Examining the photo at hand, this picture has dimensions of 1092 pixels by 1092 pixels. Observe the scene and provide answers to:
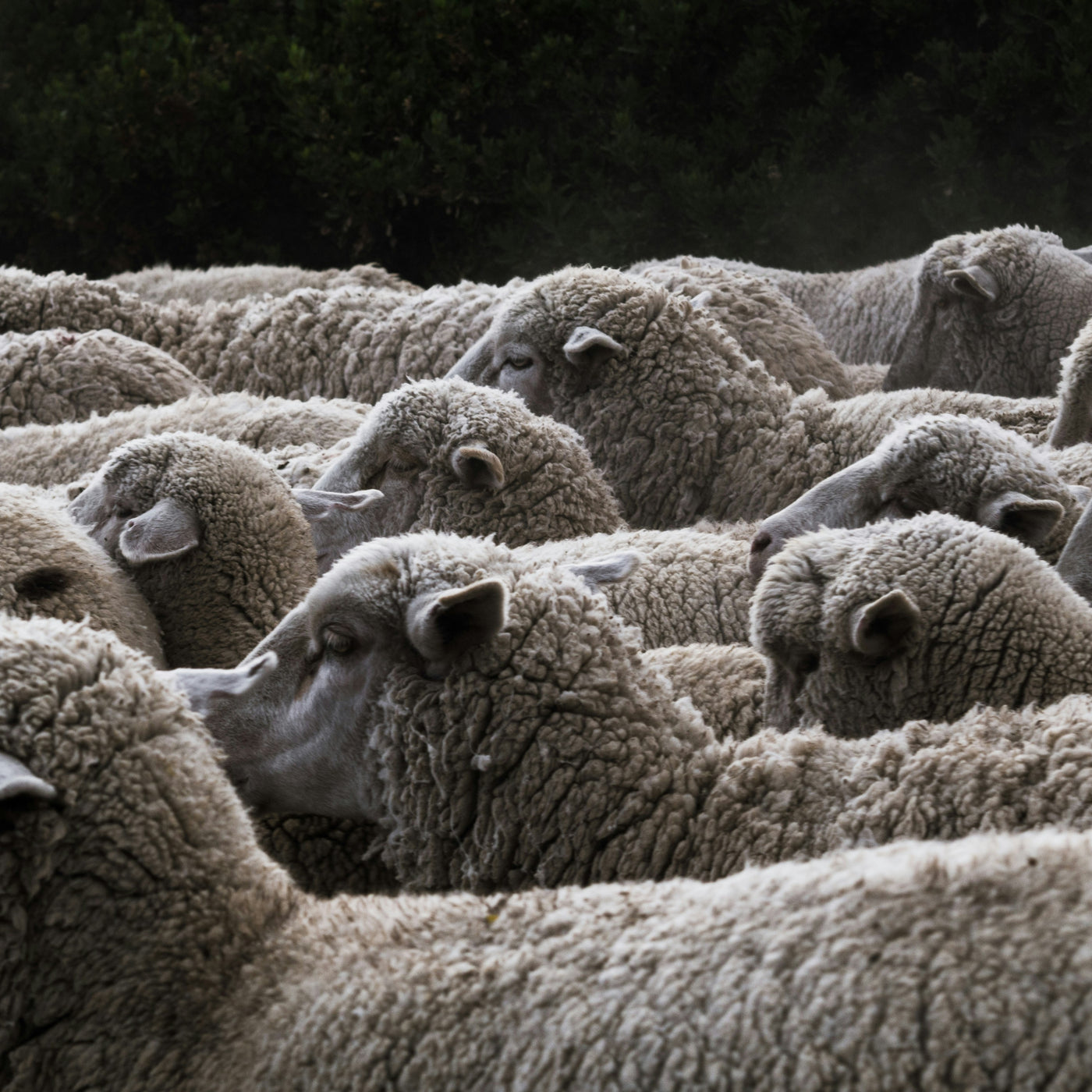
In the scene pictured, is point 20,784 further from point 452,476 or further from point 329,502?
point 452,476

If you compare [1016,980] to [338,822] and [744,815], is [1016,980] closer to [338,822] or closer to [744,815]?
[744,815]

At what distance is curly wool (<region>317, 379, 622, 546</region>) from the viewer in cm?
416

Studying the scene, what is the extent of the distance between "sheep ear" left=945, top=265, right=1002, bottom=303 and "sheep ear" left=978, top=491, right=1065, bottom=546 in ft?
8.18

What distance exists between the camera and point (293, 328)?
6.16m

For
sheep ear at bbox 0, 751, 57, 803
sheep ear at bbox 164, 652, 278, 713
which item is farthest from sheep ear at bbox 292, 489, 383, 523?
sheep ear at bbox 0, 751, 57, 803

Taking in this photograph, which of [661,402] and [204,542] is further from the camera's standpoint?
[661,402]

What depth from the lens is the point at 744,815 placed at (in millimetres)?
2471

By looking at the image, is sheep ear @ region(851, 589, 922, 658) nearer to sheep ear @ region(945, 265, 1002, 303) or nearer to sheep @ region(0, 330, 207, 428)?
sheep ear @ region(945, 265, 1002, 303)

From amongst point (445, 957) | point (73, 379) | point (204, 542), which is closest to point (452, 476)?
point (204, 542)

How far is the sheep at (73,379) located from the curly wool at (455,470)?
1.59 m

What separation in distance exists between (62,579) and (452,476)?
1.14 metres

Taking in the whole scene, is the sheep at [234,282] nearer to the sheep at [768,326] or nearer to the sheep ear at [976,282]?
the sheep at [768,326]

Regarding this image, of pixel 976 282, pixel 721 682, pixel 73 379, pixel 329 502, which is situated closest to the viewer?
pixel 721 682

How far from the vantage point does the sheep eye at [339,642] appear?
9.06 ft
